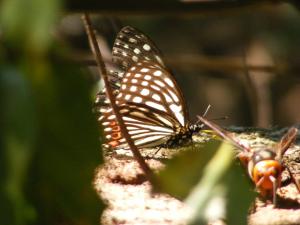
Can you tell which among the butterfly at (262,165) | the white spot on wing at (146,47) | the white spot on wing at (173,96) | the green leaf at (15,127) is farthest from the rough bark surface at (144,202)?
the green leaf at (15,127)

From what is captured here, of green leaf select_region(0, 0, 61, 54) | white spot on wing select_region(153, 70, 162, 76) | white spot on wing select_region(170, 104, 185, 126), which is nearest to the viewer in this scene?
green leaf select_region(0, 0, 61, 54)

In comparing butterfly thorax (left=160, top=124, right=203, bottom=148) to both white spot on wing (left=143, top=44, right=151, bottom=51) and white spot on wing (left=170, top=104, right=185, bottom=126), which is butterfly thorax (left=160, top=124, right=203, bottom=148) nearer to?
white spot on wing (left=170, top=104, right=185, bottom=126)

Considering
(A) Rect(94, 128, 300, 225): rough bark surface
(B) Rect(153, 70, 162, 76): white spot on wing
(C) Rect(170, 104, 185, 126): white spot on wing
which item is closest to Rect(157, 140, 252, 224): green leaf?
(A) Rect(94, 128, 300, 225): rough bark surface

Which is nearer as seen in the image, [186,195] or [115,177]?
[186,195]

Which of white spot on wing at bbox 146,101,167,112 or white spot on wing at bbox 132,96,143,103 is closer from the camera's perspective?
white spot on wing at bbox 132,96,143,103

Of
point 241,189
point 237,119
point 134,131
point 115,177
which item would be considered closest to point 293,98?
point 237,119

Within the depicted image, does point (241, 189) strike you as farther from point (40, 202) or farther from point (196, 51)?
point (196, 51)

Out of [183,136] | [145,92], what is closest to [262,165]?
[183,136]

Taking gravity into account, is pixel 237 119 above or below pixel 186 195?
above

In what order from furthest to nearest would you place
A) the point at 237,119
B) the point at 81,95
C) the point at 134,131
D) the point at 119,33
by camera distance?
the point at 237,119 → the point at 134,131 → the point at 119,33 → the point at 81,95
